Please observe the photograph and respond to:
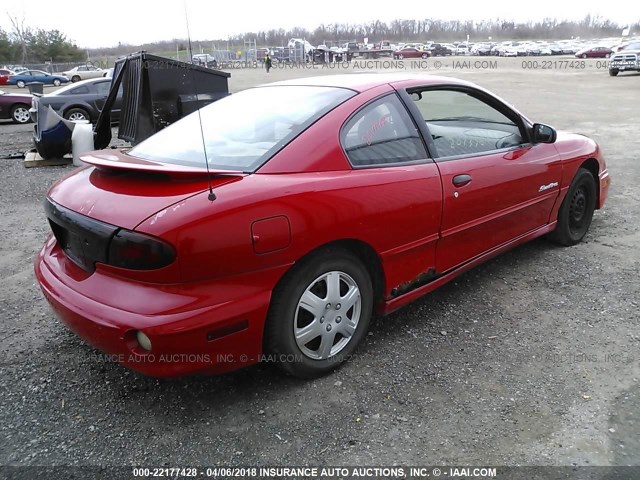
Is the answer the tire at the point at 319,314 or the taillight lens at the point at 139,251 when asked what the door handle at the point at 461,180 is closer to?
the tire at the point at 319,314

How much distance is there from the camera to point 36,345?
3.03 meters

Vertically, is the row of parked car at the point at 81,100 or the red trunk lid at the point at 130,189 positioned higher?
A: the red trunk lid at the point at 130,189

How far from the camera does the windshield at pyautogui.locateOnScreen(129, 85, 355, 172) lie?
2625mm

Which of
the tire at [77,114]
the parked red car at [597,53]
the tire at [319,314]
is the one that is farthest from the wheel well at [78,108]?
the parked red car at [597,53]

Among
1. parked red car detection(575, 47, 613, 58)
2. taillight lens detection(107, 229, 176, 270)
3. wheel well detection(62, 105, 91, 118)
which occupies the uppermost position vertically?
parked red car detection(575, 47, 613, 58)

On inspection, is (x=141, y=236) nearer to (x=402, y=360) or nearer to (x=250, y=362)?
(x=250, y=362)

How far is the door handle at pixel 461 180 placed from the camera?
3.09 m

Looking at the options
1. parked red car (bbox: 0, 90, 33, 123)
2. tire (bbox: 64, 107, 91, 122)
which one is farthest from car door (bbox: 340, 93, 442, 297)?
parked red car (bbox: 0, 90, 33, 123)

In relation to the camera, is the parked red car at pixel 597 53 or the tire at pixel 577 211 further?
the parked red car at pixel 597 53

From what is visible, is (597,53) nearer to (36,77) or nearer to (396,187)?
(36,77)

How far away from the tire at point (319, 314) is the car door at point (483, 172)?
27.6 inches

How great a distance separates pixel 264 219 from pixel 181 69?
6.14 metres

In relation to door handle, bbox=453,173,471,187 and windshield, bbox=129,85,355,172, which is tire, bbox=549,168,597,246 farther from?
windshield, bbox=129,85,355,172

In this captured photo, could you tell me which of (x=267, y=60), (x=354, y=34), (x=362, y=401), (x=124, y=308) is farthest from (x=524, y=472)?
(x=354, y=34)
